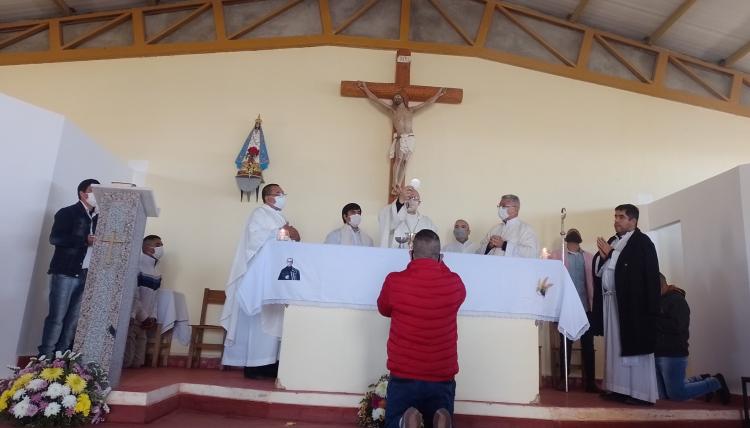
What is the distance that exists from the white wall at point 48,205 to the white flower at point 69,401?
1901mm

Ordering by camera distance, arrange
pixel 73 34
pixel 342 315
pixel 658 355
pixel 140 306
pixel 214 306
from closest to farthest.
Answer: pixel 342 315 → pixel 658 355 → pixel 140 306 → pixel 214 306 → pixel 73 34

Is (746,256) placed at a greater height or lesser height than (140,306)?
greater

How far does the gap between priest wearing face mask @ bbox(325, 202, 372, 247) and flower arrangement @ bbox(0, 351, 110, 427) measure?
272 centimetres

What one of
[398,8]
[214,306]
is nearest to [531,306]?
[214,306]

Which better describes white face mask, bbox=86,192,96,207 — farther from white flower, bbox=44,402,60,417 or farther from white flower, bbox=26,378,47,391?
white flower, bbox=44,402,60,417

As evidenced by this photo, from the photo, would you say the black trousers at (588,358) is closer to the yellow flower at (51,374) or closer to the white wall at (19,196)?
the yellow flower at (51,374)

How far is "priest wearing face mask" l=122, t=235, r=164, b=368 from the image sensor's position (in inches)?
227

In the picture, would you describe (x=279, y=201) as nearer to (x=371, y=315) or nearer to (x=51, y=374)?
(x=371, y=315)

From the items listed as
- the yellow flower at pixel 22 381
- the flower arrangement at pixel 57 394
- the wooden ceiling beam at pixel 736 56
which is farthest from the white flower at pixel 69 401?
the wooden ceiling beam at pixel 736 56

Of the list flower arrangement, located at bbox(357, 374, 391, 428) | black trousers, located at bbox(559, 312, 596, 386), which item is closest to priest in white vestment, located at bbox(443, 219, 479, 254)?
black trousers, located at bbox(559, 312, 596, 386)

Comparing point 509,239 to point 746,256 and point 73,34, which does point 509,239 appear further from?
point 73,34

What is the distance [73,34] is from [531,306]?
6757mm

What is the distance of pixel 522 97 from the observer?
24.6 feet

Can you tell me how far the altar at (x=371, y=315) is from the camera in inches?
161
